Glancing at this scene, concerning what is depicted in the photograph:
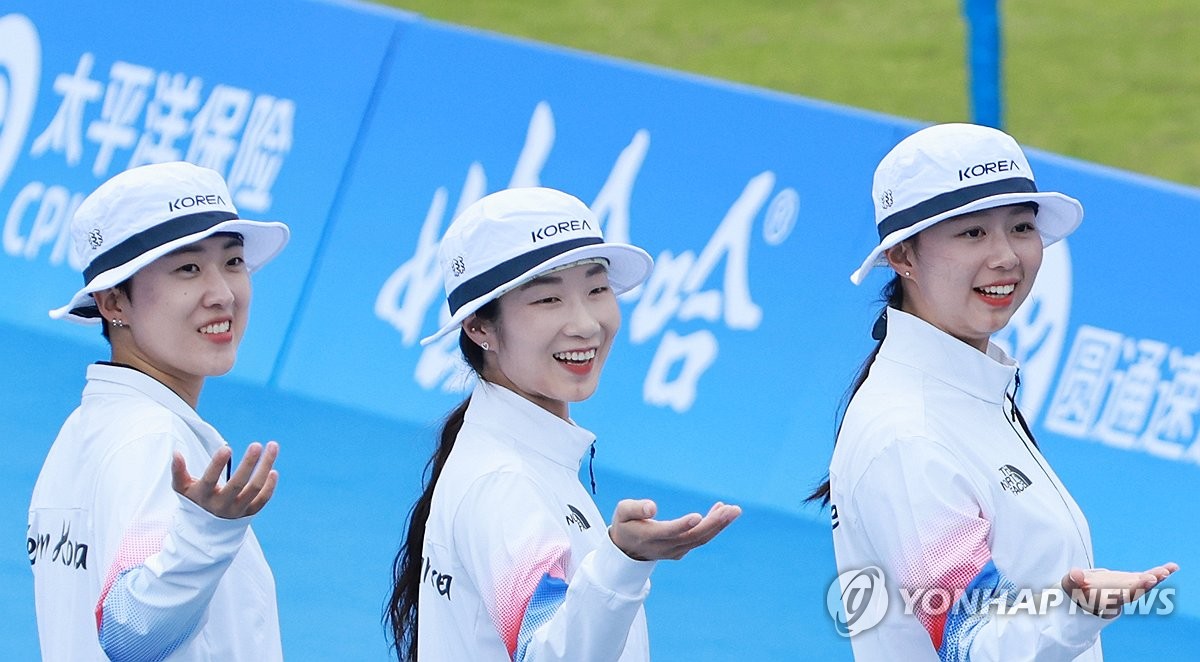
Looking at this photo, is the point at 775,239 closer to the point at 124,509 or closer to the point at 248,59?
the point at 248,59

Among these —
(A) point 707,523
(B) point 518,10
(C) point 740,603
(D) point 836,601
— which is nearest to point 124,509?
(A) point 707,523

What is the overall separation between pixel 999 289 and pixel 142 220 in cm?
194

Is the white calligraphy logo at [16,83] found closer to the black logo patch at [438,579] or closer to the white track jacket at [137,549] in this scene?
the white track jacket at [137,549]

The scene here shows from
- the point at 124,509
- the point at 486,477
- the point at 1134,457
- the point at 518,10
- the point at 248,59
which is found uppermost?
the point at 518,10

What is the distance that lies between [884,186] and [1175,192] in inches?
139

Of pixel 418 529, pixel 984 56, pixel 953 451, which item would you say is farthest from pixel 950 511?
pixel 984 56

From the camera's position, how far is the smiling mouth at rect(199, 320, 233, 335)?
4.35 m

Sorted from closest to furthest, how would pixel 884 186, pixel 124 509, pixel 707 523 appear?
pixel 707 523 → pixel 124 509 → pixel 884 186

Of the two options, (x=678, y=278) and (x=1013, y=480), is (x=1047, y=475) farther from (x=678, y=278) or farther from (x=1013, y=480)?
(x=678, y=278)

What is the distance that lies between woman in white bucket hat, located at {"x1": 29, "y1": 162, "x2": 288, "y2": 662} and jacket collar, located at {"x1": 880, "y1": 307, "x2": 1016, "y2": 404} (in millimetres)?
1496

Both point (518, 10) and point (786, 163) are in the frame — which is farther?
point (518, 10)

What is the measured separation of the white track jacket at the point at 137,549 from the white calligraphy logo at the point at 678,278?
4310mm

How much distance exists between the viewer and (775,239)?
848 centimetres

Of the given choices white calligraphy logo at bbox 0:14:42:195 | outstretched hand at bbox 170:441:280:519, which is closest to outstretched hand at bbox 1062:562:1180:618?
outstretched hand at bbox 170:441:280:519
